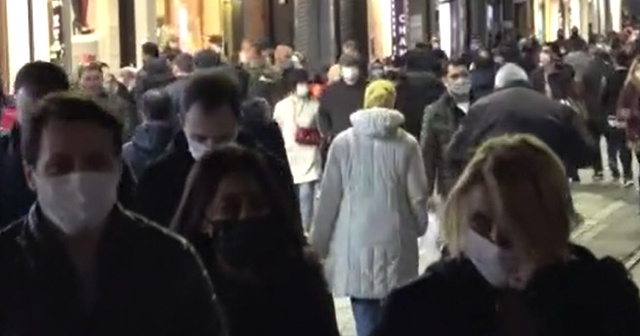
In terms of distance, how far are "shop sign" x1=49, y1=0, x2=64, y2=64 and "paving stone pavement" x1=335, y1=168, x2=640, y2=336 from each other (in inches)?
258

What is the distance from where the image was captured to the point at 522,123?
1187cm

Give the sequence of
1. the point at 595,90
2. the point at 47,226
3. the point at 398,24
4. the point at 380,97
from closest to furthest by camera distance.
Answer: the point at 47,226
the point at 380,97
the point at 595,90
the point at 398,24

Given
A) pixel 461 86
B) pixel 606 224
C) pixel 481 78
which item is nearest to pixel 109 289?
pixel 461 86

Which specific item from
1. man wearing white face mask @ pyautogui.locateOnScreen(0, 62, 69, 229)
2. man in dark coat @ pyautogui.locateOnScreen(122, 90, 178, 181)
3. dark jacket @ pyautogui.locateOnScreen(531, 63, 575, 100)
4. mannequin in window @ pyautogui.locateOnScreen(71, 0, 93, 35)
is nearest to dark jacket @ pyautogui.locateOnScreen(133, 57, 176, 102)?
dark jacket @ pyautogui.locateOnScreen(531, 63, 575, 100)

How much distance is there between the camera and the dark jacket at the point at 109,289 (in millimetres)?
4141

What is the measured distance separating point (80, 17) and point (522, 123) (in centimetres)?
1269

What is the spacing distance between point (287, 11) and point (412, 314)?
91.2ft

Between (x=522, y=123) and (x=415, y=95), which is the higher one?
(x=415, y=95)

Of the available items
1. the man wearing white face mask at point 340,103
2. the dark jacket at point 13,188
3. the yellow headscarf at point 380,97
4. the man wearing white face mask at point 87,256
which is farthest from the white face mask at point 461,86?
the man wearing white face mask at point 87,256

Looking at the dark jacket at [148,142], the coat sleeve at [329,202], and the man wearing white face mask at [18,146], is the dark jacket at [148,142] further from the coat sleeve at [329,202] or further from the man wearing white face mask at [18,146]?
the man wearing white face mask at [18,146]

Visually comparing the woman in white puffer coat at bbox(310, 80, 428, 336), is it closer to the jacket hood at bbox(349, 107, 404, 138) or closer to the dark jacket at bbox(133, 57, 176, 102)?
the jacket hood at bbox(349, 107, 404, 138)

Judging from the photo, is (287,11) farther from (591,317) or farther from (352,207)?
(591,317)

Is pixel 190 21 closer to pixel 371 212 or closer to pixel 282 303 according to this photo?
pixel 371 212

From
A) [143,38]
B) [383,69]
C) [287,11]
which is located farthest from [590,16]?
[383,69]
